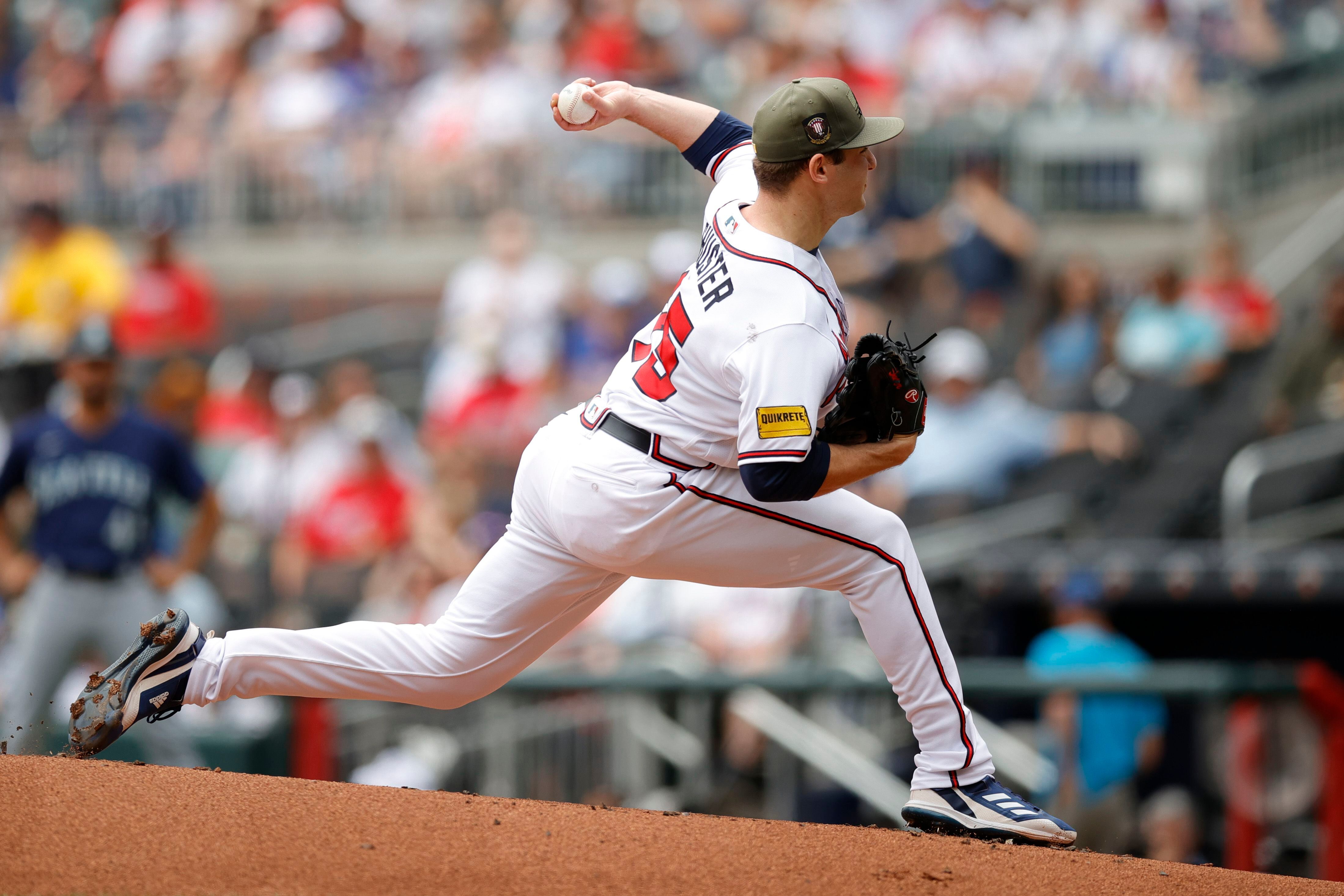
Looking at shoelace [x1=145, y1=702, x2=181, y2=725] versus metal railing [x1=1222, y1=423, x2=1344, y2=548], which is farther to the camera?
metal railing [x1=1222, y1=423, x2=1344, y2=548]

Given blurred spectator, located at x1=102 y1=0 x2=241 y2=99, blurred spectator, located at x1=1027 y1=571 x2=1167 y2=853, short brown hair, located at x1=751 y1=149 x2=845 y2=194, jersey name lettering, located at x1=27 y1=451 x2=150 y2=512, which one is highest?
blurred spectator, located at x1=102 y1=0 x2=241 y2=99

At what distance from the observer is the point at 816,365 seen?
11.1 feet

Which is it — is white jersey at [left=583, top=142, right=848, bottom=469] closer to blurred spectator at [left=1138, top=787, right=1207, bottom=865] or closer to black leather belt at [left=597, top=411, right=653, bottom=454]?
black leather belt at [left=597, top=411, right=653, bottom=454]

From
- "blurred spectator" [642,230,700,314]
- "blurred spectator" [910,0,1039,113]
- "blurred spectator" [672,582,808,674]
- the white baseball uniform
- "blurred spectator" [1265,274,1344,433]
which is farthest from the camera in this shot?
"blurred spectator" [910,0,1039,113]

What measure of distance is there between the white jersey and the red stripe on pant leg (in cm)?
8

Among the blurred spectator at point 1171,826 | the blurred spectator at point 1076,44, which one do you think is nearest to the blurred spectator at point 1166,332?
the blurred spectator at point 1076,44

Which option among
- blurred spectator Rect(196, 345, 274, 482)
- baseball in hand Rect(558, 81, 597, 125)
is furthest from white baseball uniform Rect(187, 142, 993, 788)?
blurred spectator Rect(196, 345, 274, 482)

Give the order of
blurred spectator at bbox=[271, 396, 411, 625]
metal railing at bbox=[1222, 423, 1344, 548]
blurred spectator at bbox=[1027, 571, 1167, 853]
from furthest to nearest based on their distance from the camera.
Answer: blurred spectator at bbox=[271, 396, 411, 625]
metal railing at bbox=[1222, 423, 1344, 548]
blurred spectator at bbox=[1027, 571, 1167, 853]

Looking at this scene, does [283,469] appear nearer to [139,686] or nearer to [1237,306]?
[1237,306]

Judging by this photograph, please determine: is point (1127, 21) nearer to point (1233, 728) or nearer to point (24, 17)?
point (1233, 728)

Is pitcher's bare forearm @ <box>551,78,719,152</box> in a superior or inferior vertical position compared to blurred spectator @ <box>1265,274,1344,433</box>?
superior

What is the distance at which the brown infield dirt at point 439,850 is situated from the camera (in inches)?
129

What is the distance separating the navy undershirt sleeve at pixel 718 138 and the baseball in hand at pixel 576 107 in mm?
280

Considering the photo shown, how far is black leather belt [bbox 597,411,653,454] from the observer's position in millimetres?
3604
